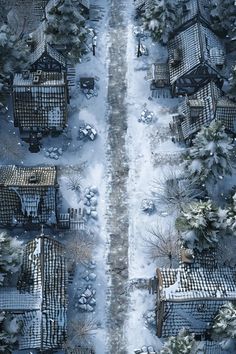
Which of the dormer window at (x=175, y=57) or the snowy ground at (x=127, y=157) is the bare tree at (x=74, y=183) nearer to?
the snowy ground at (x=127, y=157)

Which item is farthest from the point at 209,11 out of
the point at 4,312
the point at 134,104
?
the point at 4,312

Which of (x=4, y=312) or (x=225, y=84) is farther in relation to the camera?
(x=225, y=84)

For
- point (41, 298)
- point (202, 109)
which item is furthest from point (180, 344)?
point (202, 109)

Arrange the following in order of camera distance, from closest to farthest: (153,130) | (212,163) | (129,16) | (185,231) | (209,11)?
(185,231) < (212,163) < (153,130) < (209,11) < (129,16)

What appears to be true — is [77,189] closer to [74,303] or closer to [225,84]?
[74,303]

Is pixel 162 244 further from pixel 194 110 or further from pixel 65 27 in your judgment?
pixel 65 27

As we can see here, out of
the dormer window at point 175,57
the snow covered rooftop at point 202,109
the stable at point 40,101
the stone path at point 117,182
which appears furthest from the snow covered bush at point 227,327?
the dormer window at point 175,57
